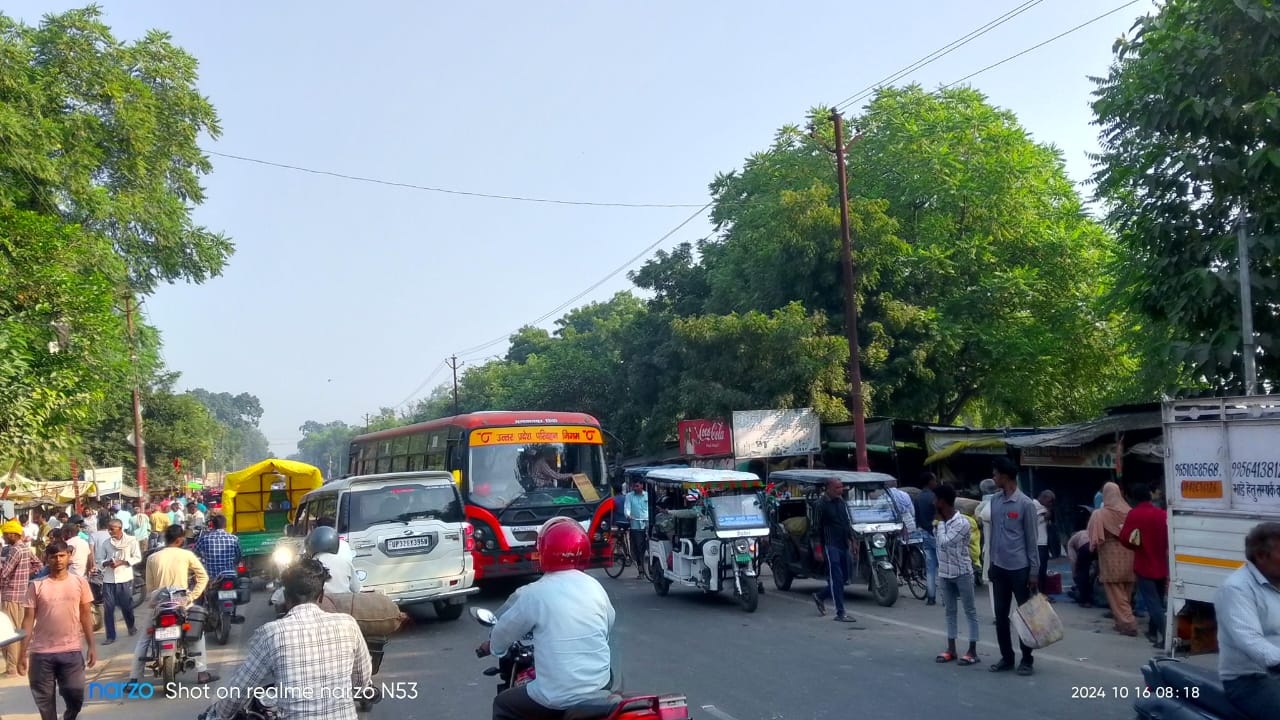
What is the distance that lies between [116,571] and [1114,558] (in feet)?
40.9

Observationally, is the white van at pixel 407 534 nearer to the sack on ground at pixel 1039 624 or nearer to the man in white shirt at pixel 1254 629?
the sack on ground at pixel 1039 624

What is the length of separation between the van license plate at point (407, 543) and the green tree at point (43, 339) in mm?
5846

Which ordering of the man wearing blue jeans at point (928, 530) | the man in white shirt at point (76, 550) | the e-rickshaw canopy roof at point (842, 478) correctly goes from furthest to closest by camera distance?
the e-rickshaw canopy roof at point (842, 478), the man wearing blue jeans at point (928, 530), the man in white shirt at point (76, 550)

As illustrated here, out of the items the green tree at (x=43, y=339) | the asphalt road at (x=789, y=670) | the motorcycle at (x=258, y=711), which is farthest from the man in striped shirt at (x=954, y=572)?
the green tree at (x=43, y=339)

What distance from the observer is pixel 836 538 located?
1259 cm

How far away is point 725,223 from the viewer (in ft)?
129

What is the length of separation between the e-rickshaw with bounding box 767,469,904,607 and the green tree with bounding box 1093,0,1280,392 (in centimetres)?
430

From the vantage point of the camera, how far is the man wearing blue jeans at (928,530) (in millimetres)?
13844

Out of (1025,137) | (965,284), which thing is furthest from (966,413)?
(1025,137)

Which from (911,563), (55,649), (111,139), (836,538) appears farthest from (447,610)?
(111,139)

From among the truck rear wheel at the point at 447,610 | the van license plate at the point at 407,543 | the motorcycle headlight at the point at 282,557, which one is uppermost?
the motorcycle headlight at the point at 282,557

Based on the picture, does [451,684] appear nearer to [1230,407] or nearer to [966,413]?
[1230,407]

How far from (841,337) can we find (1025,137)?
451 inches

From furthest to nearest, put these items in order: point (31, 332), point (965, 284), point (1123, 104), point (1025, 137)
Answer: point (1025, 137) → point (965, 284) → point (31, 332) → point (1123, 104)
